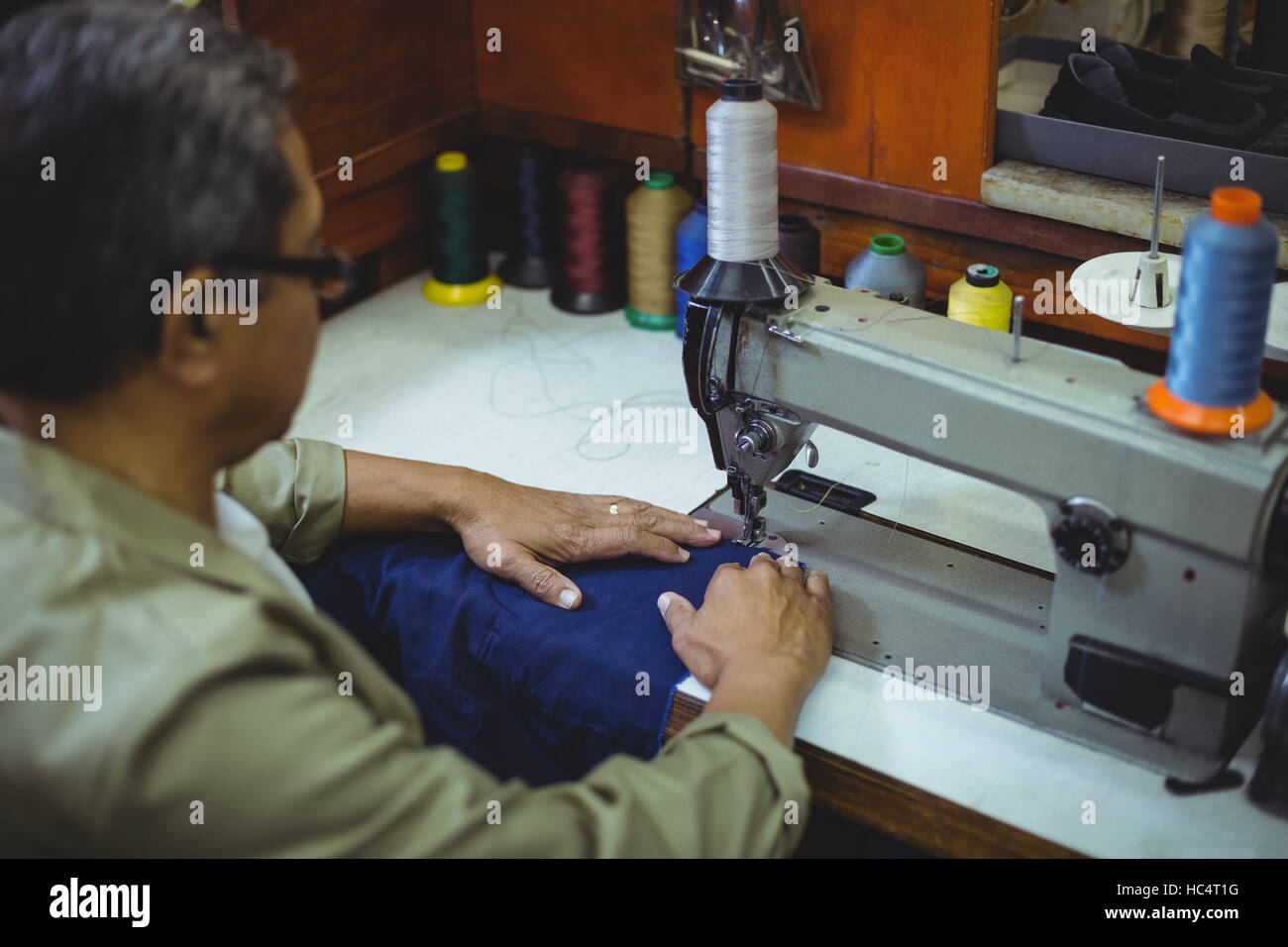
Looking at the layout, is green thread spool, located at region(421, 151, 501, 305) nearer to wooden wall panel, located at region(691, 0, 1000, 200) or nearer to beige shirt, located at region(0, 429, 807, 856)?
wooden wall panel, located at region(691, 0, 1000, 200)

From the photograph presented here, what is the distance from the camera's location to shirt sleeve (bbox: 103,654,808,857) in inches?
35.0

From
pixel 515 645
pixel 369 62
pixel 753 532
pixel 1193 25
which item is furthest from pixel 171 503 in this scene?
pixel 1193 25

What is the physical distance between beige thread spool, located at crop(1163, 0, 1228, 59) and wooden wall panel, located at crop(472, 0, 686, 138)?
2.89 ft

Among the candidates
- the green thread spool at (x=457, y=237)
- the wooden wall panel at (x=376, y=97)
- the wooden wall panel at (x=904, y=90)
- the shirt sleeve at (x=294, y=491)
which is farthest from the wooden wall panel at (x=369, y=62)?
the shirt sleeve at (x=294, y=491)

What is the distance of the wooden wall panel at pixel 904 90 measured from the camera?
1.99 m

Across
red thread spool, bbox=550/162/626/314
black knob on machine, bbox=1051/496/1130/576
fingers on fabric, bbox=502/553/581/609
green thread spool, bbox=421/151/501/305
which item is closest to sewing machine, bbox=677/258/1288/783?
black knob on machine, bbox=1051/496/1130/576

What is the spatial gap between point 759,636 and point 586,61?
4.82 feet

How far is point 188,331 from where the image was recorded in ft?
3.06

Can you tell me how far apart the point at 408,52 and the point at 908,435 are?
1.55m

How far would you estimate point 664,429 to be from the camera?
196cm

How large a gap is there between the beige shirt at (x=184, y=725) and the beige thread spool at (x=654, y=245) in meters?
1.36

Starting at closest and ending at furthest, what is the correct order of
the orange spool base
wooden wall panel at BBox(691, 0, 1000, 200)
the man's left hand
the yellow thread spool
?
the orange spool base → the man's left hand → the yellow thread spool → wooden wall panel at BBox(691, 0, 1000, 200)

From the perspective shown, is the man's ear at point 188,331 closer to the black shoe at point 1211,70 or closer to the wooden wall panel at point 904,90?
the wooden wall panel at point 904,90
